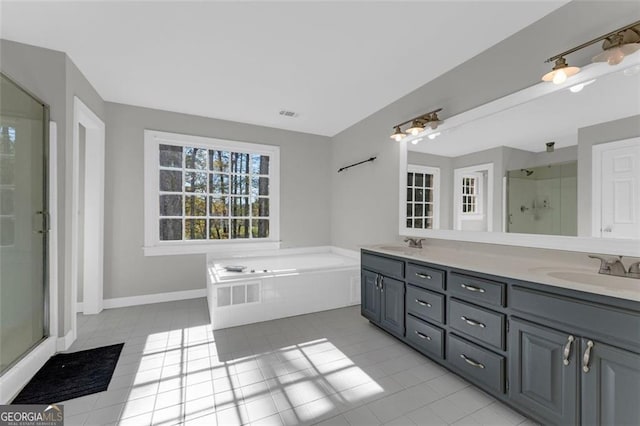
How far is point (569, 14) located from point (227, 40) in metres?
2.39

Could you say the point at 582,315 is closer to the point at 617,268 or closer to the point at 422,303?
the point at 617,268

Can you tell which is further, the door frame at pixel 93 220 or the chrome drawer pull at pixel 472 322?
the door frame at pixel 93 220

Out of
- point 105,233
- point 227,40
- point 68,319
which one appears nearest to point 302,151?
point 227,40

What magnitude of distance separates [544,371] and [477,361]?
15.6 inches

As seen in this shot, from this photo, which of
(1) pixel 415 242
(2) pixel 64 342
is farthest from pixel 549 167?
(2) pixel 64 342

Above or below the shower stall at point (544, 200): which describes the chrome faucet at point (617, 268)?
below

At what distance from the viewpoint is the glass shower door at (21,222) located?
186 centimetres

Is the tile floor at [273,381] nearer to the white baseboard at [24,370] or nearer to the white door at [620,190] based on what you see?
the white baseboard at [24,370]

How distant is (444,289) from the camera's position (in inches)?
78.3

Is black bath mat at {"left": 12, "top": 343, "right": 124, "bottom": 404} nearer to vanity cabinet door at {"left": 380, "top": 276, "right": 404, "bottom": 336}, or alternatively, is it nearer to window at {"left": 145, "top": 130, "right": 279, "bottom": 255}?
window at {"left": 145, "top": 130, "right": 279, "bottom": 255}

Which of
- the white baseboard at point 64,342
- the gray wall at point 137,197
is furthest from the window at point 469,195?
the white baseboard at point 64,342

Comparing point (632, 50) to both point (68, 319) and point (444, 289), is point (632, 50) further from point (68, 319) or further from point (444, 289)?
point (68, 319)

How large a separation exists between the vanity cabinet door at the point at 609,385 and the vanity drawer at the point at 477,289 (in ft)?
1.34

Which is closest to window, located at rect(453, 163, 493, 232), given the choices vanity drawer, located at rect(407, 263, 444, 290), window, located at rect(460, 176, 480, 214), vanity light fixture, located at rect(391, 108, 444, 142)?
window, located at rect(460, 176, 480, 214)
